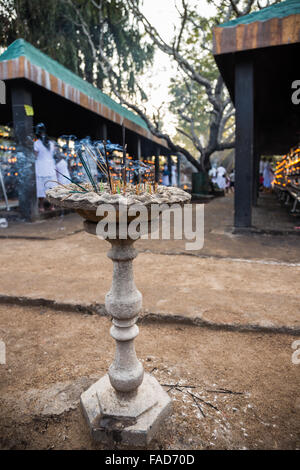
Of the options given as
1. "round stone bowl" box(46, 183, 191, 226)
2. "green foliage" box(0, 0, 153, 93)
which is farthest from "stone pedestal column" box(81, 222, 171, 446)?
"green foliage" box(0, 0, 153, 93)

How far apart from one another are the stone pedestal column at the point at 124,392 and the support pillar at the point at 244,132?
14.1 ft

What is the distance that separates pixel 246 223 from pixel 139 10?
955cm

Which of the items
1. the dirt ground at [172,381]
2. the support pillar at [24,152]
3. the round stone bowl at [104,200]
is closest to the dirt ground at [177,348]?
the dirt ground at [172,381]

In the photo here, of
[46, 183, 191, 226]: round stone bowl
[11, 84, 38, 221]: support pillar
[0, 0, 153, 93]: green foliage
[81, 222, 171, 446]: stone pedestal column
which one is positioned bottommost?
[81, 222, 171, 446]: stone pedestal column

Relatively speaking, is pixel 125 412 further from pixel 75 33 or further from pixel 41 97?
pixel 75 33

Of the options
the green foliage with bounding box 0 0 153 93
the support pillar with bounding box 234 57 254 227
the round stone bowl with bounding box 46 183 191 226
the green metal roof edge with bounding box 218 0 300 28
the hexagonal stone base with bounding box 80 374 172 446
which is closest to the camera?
the round stone bowl with bounding box 46 183 191 226

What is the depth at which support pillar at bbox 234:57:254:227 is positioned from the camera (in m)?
5.00

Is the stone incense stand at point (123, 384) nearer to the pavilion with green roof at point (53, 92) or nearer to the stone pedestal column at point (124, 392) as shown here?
the stone pedestal column at point (124, 392)

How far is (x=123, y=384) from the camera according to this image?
4.41 ft

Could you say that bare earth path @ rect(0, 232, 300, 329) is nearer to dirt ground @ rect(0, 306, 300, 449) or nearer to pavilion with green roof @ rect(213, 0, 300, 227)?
dirt ground @ rect(0, 306, 300, 449)

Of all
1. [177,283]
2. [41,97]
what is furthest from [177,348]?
[41,97]

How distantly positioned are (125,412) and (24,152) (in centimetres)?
641

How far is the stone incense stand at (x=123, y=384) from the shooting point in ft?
4.12

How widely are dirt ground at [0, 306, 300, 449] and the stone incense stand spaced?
0.08 m
